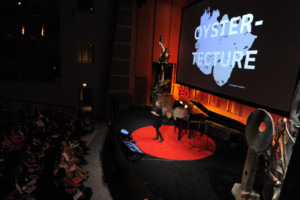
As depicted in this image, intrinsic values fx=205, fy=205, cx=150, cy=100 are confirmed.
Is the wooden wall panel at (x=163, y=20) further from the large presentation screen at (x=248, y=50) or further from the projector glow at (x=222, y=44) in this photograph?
the projector glow at (x=222, y=44)

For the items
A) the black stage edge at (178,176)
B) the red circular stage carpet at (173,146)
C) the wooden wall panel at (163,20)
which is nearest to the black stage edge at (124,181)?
the black stage edge at (178,176)

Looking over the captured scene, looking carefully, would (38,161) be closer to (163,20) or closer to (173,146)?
(173,146)

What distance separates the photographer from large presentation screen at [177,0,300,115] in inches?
194

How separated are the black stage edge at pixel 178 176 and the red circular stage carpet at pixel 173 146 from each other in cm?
27

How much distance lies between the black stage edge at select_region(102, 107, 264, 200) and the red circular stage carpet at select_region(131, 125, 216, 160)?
10.7 inches

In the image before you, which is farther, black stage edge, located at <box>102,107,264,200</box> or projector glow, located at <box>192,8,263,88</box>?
projector glow, located at <box>192,8,263,88</box>

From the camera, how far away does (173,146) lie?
6.48 m

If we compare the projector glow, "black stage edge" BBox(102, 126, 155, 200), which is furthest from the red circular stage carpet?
the projector glow

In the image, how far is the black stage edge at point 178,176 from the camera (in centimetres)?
414

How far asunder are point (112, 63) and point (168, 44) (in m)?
3.23

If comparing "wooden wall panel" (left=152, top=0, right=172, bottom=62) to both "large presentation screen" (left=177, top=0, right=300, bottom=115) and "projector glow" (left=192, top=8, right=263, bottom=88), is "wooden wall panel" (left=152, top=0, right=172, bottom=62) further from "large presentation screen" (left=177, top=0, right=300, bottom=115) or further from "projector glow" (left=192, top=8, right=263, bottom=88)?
"projector glow" (left=192, top=8, right=263, bottom=88)

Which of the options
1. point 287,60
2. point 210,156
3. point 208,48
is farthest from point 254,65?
point 210,156

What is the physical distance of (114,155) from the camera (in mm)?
7117

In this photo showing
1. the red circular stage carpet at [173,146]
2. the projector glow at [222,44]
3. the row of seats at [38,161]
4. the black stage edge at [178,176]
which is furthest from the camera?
the projector glow at [222,44]
